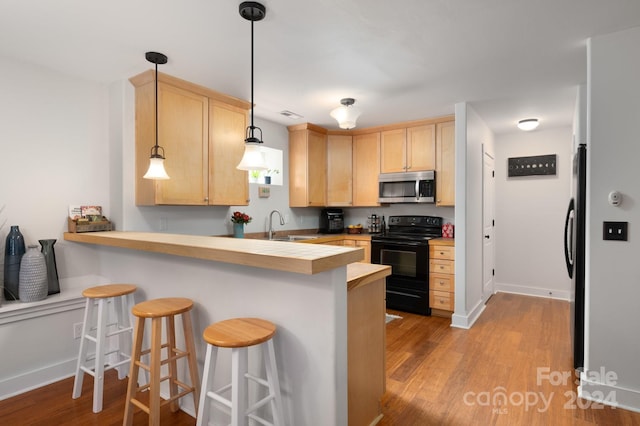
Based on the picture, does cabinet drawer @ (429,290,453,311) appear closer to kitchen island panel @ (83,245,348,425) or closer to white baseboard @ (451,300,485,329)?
white baseboard @ (451,300,485,329)

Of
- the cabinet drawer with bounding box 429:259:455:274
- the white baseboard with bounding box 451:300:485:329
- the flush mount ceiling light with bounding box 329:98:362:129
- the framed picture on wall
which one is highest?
the flush mount ceiling light with bounding box 329:98:362:129

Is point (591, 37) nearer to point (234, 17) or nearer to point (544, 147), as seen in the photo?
point (234, 17)

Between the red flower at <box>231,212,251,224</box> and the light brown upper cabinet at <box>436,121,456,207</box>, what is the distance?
7.65 ft

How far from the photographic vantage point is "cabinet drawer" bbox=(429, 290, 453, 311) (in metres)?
3.81

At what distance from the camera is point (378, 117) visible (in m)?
4.09

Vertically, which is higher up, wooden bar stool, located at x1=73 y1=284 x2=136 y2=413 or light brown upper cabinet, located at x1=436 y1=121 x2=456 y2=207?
light brown upper cabinet, located at x1=436 y1=121 x2=456 y2=207

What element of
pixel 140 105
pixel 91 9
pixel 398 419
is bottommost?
pixel 398 419

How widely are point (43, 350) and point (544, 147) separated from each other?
234 inches

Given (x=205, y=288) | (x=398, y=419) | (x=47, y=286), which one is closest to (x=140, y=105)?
(x=47, y=286)

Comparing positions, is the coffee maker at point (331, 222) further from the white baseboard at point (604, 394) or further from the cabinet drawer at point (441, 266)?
the white baseboard at point (604, 394)

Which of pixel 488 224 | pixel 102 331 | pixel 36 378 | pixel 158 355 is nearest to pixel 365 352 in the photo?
pixel 158 355

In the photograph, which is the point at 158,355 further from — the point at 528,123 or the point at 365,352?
the point at 528,123

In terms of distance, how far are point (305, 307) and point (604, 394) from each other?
2151 millimetres

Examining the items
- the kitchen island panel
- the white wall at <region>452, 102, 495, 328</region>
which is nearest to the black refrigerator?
the white wall at <region>452, 102, 495, 328</region>
